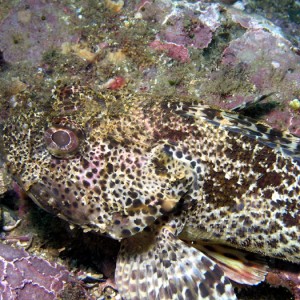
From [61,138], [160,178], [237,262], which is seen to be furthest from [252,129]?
[61,138]

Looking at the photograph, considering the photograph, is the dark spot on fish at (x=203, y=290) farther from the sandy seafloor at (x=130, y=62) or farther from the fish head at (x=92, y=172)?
the sandy seafloor at (x=130, y=62)

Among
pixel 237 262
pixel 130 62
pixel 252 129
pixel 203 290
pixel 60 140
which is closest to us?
pixel 60 140

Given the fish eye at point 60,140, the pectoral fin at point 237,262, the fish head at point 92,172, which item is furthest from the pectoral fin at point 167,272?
the fish eye at point 60,140

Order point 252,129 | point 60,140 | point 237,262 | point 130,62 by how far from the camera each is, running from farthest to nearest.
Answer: point 130,62, point 237,262, point 252,129, point 60,140

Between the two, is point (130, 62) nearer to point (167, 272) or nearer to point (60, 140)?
point (60, 140)

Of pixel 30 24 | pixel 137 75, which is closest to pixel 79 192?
pixel 137 75

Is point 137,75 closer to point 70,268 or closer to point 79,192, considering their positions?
point 79,192
